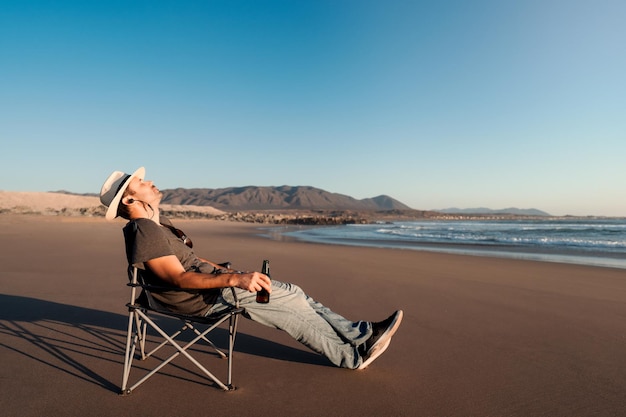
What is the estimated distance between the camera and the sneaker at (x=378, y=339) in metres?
2.91

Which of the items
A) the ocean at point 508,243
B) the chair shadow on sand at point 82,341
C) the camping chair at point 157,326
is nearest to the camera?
the camping chair at point 157,326

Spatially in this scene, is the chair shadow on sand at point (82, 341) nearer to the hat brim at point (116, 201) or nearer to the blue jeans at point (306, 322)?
the blue jeans at point (306, 322)

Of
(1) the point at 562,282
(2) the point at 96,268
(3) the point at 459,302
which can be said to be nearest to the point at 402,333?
(3) the point at 459,302

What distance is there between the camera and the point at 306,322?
2.83 meters

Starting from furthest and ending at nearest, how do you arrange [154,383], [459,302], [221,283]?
[459,302]
[154,383]
[221,283]

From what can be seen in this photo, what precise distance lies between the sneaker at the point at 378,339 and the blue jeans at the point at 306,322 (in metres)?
0.06

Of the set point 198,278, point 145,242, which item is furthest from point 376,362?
point 145,242

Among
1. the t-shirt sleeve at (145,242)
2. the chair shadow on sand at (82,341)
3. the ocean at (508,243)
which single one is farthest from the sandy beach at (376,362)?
the ocean at (508,243)

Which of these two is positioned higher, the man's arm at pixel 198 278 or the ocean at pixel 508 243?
the man's arm at pixel 198 278

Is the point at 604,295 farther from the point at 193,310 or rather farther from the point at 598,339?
the point at 193,310

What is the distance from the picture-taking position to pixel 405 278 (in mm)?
7332

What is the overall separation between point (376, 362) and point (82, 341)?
2.68 meters

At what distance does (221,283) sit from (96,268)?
636 centimetres

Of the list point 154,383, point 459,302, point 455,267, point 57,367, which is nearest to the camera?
point 154,383
